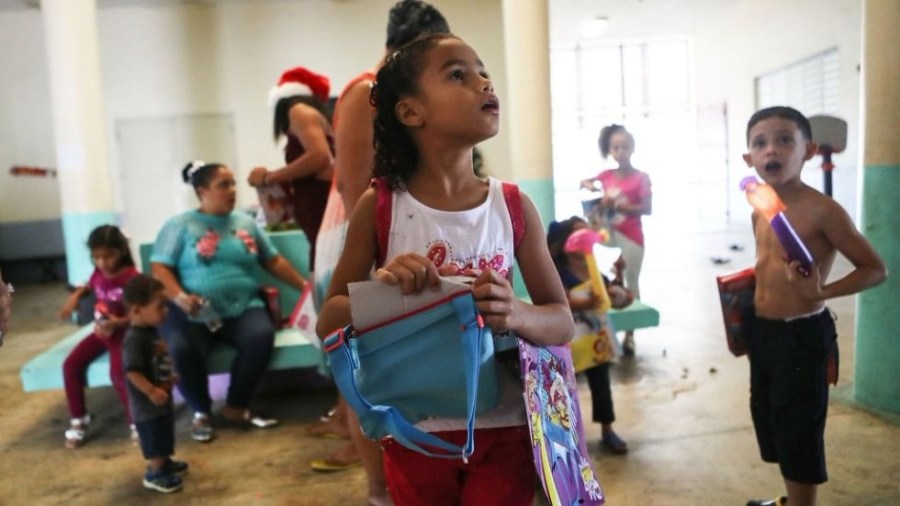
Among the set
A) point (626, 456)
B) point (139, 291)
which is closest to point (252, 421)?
point (139, 291)

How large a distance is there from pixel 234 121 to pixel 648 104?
9.53 metres

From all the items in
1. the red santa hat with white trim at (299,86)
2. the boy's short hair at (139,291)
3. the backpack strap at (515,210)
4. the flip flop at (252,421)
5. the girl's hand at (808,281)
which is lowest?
the flip flop at (252,421)

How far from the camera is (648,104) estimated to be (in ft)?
52.0

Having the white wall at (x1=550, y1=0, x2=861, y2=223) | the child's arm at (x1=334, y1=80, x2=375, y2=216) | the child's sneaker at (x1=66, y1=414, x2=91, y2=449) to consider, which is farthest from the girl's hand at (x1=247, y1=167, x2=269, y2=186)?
the white wall at (x1=550, y1=0, x2=861, y2=223)

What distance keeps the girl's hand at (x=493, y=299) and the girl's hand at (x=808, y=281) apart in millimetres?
1174

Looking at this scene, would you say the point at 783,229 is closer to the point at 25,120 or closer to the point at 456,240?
the point at 456,240

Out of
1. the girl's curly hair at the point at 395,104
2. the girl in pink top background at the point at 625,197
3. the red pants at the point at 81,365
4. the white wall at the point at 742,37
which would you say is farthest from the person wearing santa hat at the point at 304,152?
the white wall at the point at 742,37

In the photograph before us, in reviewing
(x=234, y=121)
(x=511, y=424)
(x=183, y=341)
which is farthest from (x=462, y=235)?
(x=234, y=121)

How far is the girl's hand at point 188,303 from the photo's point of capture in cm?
347

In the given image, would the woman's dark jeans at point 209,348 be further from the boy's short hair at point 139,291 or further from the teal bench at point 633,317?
the teal bench at point 633,317

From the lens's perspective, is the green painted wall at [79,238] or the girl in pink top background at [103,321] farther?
the green painted wall at [79,238]

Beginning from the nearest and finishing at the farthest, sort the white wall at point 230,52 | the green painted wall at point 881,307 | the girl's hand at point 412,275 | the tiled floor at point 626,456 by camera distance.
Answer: the girl's hand at point 412,275 → the tiled floor at point 626,456 → the green painted wall at point 881,307 → the white wall at point 230,52

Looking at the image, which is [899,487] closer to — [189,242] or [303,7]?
[189,242]

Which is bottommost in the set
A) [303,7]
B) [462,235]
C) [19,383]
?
[19,383]
